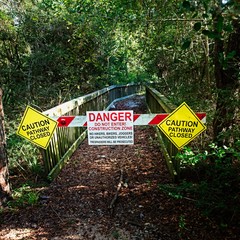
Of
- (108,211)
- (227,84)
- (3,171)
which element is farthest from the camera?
(3,171)

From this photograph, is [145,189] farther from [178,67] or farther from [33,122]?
[178,67]

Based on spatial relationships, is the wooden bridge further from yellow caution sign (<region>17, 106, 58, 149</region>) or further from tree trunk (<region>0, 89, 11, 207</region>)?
tree trunk (<region>0, 89, 11, 207</region>)

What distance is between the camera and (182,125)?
3699mm

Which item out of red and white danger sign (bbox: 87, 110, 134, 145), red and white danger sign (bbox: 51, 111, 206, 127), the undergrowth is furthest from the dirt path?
red and white danger sign (bbox: 51, 111, 206, 127)

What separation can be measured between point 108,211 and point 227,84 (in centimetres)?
253

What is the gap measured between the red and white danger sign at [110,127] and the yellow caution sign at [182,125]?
1.84 feet

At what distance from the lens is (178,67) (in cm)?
656

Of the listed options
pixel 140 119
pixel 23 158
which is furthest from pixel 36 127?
pixel 140 119

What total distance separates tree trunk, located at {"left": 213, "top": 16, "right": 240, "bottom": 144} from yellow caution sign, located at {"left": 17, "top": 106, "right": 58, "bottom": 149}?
2.51 m

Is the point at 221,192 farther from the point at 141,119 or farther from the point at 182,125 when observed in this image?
the point at 141,119

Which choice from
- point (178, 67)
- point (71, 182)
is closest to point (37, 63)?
point (178, 67)

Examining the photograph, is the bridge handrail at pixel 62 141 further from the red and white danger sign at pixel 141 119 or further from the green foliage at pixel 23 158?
the red and white danger sign at pixel 141 119

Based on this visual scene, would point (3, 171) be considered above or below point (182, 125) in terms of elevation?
below

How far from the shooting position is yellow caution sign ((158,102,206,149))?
3.62m
